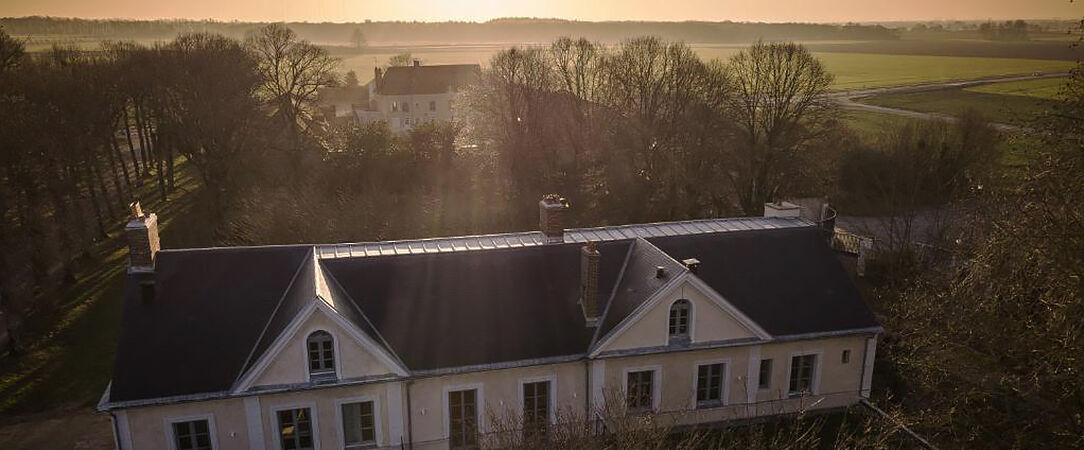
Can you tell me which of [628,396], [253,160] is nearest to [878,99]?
[253,160]

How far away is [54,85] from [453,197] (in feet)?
85.6

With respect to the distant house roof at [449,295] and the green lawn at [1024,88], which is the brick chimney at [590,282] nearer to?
the distant house roof at [449,295]

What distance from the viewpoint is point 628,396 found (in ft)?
77.5

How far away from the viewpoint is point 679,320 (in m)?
23.6

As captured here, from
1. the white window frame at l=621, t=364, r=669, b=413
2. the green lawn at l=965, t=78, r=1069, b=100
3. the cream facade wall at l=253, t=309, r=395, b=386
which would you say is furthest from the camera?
the green lawn at l=965, t=78, r=1069, b=100

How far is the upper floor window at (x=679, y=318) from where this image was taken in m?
23.3

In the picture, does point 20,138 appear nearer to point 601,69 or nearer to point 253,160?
point 253,160

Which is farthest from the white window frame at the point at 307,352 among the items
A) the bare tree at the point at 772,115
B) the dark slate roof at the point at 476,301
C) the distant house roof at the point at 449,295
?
the bare tree at the point at 772,115

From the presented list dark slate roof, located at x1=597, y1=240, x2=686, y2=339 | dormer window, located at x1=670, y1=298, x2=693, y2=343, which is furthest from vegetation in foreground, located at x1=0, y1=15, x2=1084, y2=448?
dark slate roof, located at x1=597, y1=240, x2=686, y2=339

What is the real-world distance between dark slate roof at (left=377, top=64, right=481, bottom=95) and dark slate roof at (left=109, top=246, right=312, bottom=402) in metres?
64.0

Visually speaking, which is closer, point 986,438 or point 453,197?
point 986,438

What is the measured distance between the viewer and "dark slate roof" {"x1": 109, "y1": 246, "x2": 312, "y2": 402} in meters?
20.7

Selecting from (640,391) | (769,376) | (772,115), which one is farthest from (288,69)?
(769,376)

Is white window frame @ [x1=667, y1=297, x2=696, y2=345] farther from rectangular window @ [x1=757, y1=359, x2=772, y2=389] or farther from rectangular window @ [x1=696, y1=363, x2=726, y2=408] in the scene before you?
rectangular window @ [x1=757, y1=359, x2=772, y2=389]
